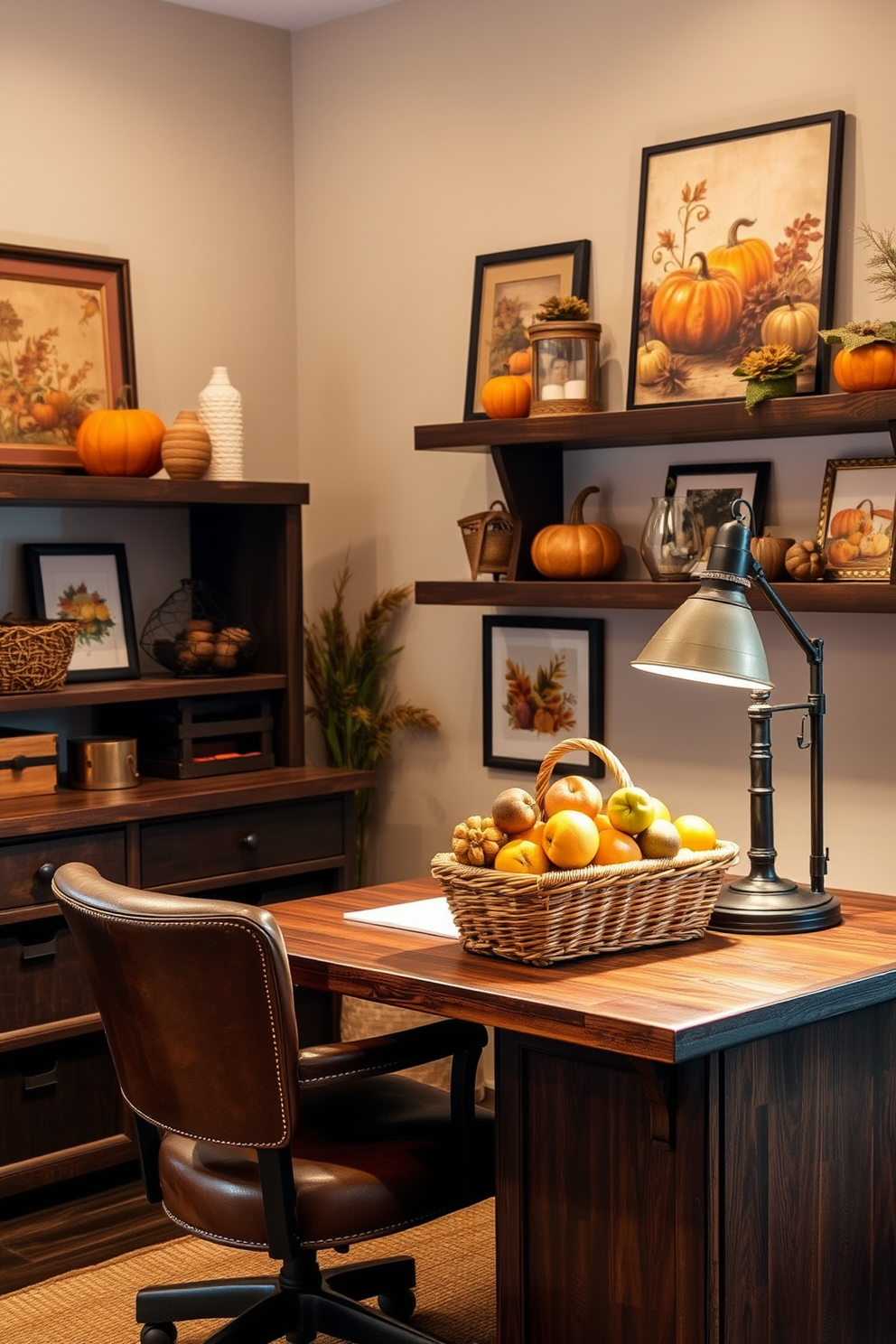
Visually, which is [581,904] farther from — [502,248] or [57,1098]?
[502,248]

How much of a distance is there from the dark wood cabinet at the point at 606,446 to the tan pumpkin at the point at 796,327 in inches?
7.3

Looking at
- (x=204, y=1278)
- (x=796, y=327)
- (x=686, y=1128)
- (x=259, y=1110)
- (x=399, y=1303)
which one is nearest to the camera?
(x=686, y=1128)

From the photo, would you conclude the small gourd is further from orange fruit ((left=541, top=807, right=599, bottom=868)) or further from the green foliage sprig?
orange fruit ((left=541, top=807, right=599, bottom=868))

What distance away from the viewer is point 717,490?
357cm

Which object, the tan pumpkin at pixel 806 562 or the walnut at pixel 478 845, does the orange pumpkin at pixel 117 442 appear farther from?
the walnut at pixel 478 845

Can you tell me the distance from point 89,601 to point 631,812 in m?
2.10

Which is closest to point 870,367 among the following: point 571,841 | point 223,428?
point 571,841

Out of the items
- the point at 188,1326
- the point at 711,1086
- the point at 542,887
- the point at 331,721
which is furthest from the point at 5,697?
the point at 711,1086

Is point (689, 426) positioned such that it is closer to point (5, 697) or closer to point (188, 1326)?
point (5, 697)

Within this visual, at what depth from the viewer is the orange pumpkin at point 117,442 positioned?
382cm

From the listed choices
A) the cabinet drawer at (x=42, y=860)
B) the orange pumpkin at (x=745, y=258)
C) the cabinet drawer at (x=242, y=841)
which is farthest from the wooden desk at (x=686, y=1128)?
the orange pumpkin at (x=745, y=258)

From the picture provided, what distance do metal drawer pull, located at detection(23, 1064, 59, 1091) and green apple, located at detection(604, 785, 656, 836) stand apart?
1.75 metres

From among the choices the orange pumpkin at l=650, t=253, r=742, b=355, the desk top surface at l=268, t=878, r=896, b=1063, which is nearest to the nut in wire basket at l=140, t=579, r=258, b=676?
the orange pumpkin at l=650, t=253, r=742, b=355

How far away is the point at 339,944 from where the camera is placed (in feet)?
8.27
